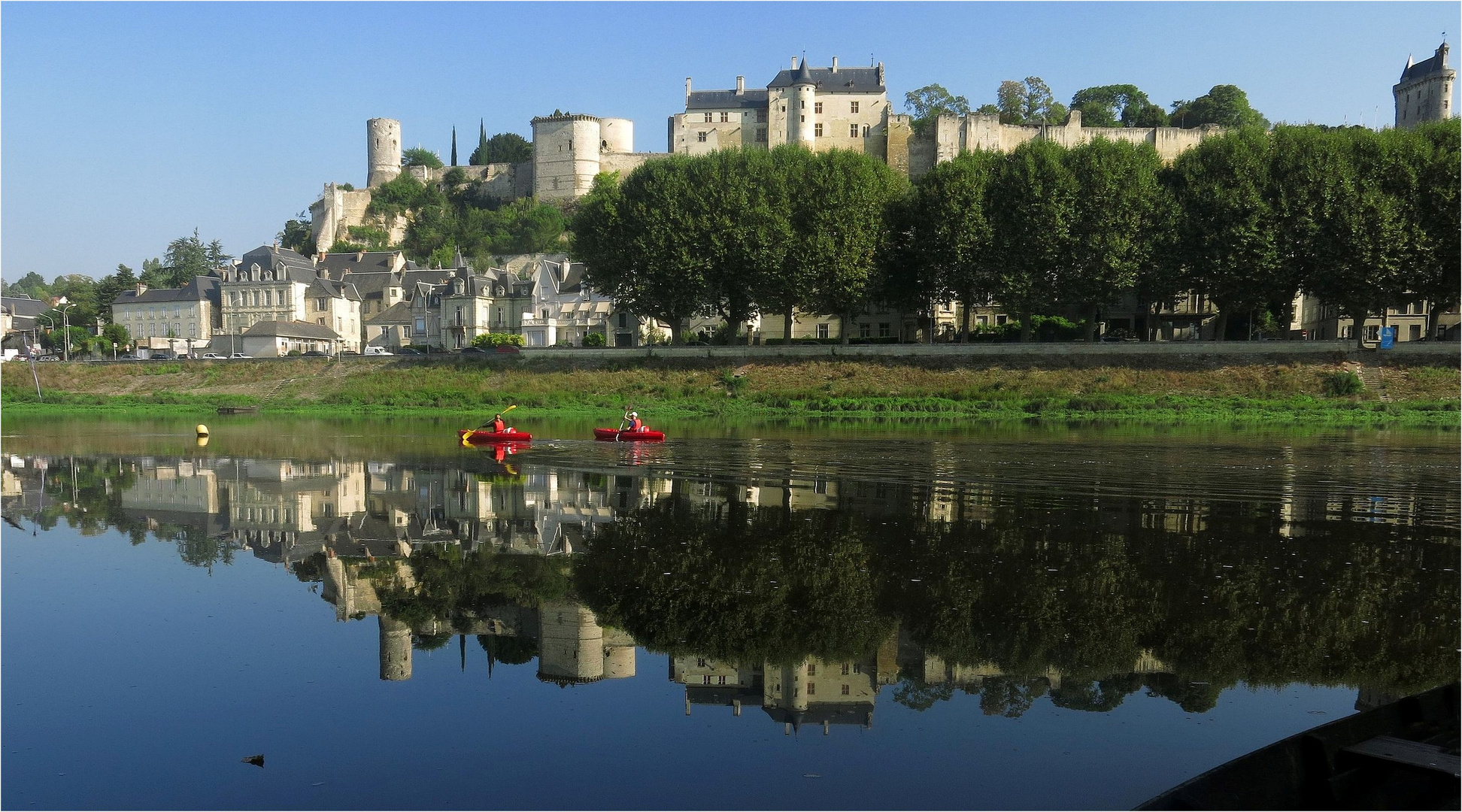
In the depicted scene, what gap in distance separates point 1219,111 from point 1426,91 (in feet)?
56.9

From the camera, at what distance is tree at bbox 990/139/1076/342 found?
178 feet

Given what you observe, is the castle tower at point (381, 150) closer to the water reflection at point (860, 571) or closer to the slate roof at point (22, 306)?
the slate roof at point (22, 306)

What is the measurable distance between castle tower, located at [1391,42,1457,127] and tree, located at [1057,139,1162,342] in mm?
56091

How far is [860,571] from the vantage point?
14586 millimetres

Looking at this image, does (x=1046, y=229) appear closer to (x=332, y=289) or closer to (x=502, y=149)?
(x=332, y=289)

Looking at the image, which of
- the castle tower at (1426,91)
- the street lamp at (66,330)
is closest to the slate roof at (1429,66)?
the castle tower at (1426,91)

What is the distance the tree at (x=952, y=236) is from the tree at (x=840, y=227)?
198 cm

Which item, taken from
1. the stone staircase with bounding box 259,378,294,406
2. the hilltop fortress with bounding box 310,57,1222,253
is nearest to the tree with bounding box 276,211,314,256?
the hilltop fortress with bounding box 310,57,1222,253

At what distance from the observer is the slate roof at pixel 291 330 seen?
7912 cm

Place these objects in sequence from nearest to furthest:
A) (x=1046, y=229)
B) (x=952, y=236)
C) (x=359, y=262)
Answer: (x=1046, y=229)
(x=952, y=236)
(x=359, y=262)

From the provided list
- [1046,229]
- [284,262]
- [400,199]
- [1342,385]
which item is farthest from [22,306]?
[1342,385]

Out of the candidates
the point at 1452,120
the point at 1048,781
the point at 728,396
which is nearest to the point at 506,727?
the point at 1048,781

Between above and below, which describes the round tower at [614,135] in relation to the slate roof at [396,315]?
above

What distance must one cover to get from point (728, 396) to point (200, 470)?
31052mm
